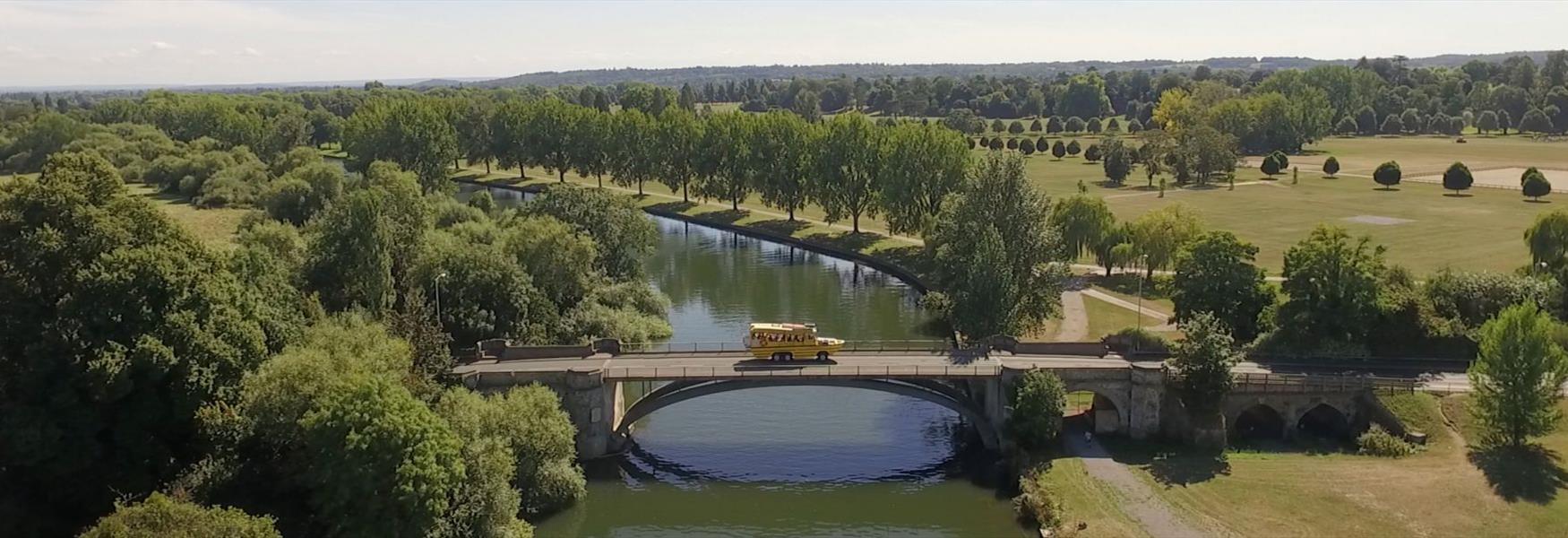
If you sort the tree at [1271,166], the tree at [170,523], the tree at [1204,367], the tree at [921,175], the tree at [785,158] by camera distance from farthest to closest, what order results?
1. the tree at [1271,166]
2. the tree at [785,158]
3. the tree at [921,175]
4. the tree at [1204,367]
5. the tree at [170,523]

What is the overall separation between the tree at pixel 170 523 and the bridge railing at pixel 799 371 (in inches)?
737

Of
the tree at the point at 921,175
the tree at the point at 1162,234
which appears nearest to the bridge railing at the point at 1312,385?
the tree at the point at 1162,234

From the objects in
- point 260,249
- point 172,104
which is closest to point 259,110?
point 172,104

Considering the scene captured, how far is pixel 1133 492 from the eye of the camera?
43000 millimetres

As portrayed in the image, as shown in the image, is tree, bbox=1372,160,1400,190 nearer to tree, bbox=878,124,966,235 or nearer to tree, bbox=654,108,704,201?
tree, bbox=878,124,966,235

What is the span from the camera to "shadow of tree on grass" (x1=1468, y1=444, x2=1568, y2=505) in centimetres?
4100

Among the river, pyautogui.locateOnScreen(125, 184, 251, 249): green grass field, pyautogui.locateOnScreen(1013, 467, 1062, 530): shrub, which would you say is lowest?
the river

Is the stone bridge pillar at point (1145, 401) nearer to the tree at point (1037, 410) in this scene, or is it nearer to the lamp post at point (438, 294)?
the tree at point (1037, 410)

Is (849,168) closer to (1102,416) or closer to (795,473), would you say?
(1102,416)

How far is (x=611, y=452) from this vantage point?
49.5 meters

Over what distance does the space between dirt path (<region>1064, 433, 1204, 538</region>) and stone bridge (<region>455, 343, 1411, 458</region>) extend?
256cm

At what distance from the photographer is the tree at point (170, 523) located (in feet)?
96.9

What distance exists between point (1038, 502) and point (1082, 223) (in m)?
42.9

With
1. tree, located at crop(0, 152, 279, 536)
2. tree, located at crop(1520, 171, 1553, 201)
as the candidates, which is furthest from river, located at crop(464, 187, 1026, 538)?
tree, located at crop(1520, 171, 1553, 201)
